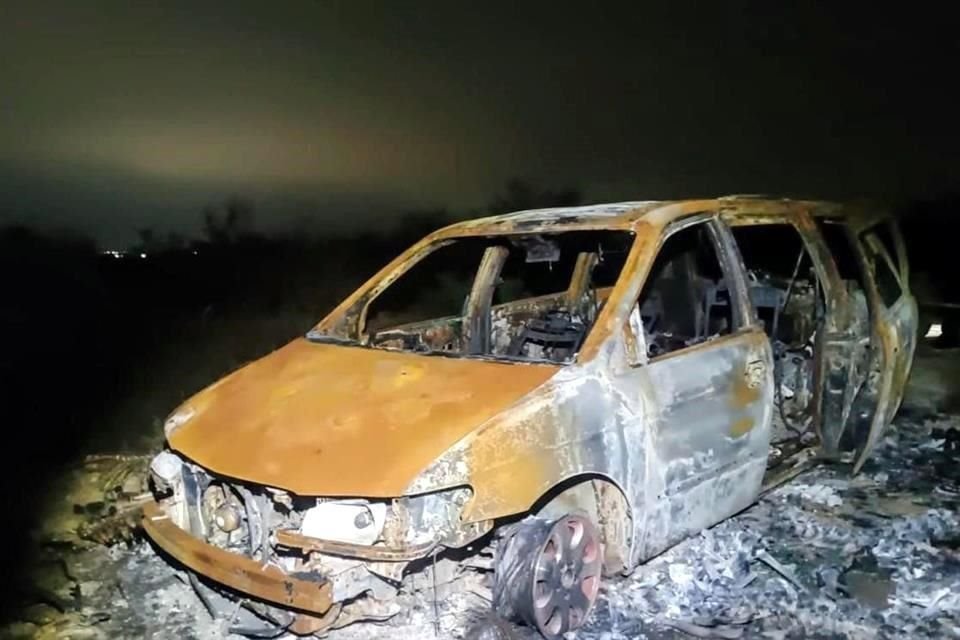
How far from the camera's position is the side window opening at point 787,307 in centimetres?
537

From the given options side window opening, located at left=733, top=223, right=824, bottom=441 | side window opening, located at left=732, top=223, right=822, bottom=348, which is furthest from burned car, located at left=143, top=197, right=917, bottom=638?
side window opening, located at left=732, top=223, right=822, bottom=348

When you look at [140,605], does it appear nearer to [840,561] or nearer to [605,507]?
[605,507]

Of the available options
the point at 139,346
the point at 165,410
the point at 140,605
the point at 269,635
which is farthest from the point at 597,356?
the point at 139,346

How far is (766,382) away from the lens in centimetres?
425

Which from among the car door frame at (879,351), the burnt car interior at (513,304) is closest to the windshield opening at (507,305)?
the burnt car interior at (513,304)

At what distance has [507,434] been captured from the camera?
10.2ft

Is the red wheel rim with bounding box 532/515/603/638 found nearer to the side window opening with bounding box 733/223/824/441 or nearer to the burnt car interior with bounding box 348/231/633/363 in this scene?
the burnt car interior with bounding box 348/231/633/363

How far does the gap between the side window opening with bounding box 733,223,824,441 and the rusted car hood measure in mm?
2285

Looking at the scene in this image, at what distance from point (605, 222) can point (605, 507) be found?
1.32m

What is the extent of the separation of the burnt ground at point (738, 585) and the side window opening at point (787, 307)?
0.51m

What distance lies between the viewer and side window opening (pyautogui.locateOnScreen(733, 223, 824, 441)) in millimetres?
5373

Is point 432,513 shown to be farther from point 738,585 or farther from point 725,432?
point 738,585

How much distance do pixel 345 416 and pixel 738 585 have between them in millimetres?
2012

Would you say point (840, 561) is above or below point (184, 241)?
below
